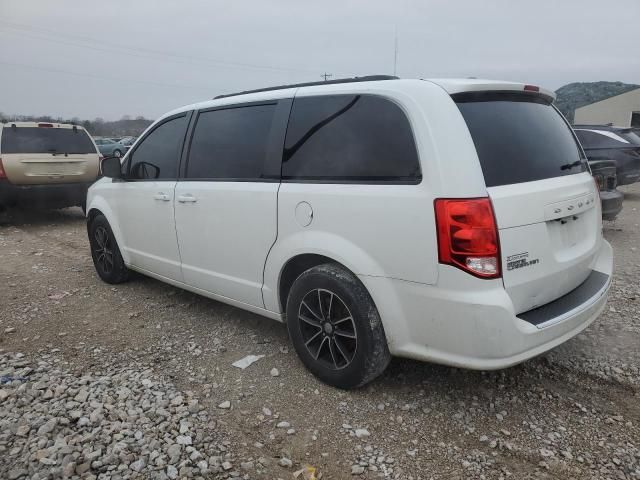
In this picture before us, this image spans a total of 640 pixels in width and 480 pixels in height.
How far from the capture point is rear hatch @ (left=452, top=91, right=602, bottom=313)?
2.42 meters

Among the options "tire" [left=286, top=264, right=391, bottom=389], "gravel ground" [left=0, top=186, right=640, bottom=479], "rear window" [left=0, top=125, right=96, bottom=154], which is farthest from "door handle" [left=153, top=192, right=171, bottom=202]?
"rear window" [left=0, top=125, right=96, bottom=154]

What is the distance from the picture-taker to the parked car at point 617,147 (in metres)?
9.65

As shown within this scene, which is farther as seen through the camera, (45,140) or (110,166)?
(45,140)

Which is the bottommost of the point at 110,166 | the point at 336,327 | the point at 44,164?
the point at 336,327

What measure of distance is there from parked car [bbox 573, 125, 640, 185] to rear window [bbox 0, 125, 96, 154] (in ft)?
32.4

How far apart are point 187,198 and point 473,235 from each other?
231 cm

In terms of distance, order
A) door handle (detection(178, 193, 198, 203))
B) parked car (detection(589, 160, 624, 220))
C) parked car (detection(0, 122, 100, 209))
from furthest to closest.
A: 1. parked car (detection(0, 122, 100, 209))
2. parked car (detection(589, 160, 624, 220))
3. door handle (detection(178, 193, 198, 203))

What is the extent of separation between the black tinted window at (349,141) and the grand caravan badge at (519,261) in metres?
0.61

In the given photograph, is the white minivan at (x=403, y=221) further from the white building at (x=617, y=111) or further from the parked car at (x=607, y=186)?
the white building at (x=617, y=111)

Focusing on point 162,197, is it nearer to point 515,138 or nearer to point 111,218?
point 111,218

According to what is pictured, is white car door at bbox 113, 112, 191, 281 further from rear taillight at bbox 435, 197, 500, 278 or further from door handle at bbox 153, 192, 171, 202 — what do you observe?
rear taillight at bbox 435, 197, 500, 278

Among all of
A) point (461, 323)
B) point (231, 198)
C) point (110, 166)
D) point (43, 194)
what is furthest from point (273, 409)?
point (43, 194)

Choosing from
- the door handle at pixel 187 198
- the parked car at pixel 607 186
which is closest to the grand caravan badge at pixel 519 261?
the door handle at pixel 187 198

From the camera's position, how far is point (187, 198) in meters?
3.78
